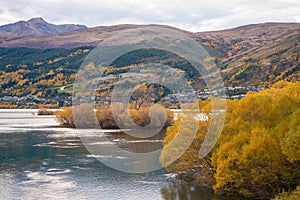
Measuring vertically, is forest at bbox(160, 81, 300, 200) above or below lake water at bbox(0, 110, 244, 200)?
above

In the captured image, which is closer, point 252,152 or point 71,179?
point 252,152

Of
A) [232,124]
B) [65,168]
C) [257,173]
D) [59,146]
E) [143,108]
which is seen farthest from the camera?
[143,108]

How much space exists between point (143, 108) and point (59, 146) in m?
44.4

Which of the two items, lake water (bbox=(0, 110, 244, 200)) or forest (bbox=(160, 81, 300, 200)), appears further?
lake water (bbox=(0, 110, 244, 200))

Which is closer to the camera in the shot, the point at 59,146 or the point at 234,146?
the point at 234,146

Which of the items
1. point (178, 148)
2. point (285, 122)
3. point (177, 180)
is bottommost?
point (177, 180)

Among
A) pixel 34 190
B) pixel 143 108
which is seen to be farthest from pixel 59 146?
pixel 143 108

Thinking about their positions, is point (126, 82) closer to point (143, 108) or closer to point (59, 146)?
point (143, 108)

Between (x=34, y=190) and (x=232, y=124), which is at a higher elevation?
(x=232, y=124)

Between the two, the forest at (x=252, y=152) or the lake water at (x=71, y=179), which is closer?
the forest at (x=252, y=152)

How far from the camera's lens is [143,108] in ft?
340

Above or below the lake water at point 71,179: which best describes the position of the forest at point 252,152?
above

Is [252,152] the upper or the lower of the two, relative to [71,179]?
upper

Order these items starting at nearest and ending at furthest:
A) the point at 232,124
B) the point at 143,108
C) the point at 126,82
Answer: the point at 232,124
the point at 143,108
the point at 126,82
